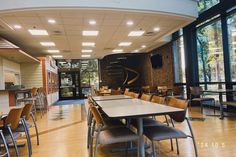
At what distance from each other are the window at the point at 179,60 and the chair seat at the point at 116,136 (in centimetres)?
745

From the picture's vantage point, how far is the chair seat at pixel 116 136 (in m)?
2.34

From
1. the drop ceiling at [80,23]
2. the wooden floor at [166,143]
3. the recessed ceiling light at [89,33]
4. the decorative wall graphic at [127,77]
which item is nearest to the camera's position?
the wooden floor at [166,143]

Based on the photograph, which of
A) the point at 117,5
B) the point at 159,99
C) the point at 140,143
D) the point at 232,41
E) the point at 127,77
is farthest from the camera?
the point at 127,77

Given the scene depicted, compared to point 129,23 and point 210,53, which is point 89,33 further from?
point 210,53

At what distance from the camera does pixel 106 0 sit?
205 inches

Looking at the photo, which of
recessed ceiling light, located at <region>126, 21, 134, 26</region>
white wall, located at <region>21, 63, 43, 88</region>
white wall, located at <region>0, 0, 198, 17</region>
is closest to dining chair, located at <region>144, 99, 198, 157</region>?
white wall, located at <region>0, 0, 198, 17</region>

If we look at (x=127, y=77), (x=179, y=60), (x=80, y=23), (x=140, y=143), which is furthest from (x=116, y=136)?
(x=127, y=77)

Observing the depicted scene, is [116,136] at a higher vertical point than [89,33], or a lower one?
lower

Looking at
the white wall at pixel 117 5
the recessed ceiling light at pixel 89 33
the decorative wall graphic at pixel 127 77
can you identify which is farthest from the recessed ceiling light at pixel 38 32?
the decorative wall graphic at pixel 127 77

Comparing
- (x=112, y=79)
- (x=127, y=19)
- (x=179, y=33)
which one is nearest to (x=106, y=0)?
Answer: (x=127, y=19)

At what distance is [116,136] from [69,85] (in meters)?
14.2

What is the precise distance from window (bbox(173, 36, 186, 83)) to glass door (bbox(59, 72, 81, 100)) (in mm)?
8484

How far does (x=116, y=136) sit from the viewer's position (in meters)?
2.43

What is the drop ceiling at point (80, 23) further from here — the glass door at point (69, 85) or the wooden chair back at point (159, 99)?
the glass door at point (69, 85)
